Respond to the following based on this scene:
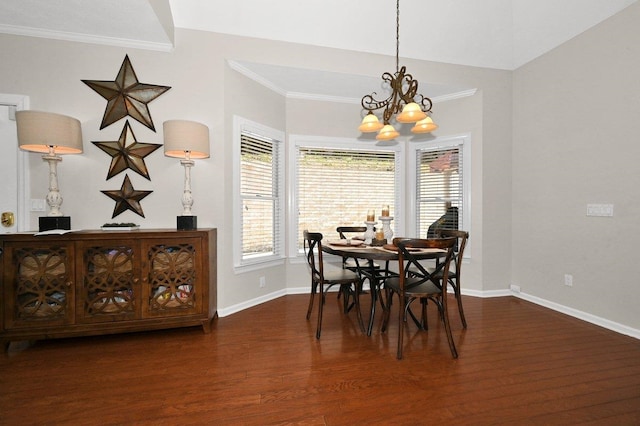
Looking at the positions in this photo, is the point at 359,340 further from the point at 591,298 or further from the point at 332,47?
the point at 332,47

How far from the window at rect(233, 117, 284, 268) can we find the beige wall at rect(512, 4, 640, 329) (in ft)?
10.7

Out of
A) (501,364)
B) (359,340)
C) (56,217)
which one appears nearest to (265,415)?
(359,340)

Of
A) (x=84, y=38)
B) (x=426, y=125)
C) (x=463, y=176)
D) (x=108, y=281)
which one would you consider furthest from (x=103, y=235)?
(x=463, y=176)

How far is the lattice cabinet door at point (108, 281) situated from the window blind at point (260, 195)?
120cm

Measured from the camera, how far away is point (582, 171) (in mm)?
3143

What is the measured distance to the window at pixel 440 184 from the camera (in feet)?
13.4

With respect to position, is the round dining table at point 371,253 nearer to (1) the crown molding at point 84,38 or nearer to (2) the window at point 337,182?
(2) the window at point 337,182

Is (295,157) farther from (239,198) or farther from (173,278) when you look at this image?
(173,278)

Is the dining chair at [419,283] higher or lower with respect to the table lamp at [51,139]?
lower

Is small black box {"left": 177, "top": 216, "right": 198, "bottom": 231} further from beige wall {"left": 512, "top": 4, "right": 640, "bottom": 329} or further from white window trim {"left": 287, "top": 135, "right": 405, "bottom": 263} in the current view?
beige wall {"left": 512, "top": 4, "right": 640, "bottom": 329}

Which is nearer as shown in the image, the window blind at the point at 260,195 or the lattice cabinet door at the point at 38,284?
the lattice cabinet door at the point at 38,284

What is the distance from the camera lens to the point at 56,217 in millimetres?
2602

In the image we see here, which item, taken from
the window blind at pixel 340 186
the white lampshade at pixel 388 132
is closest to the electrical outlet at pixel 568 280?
the window blind at pixel 340 186

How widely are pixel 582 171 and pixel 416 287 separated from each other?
2.40 m
